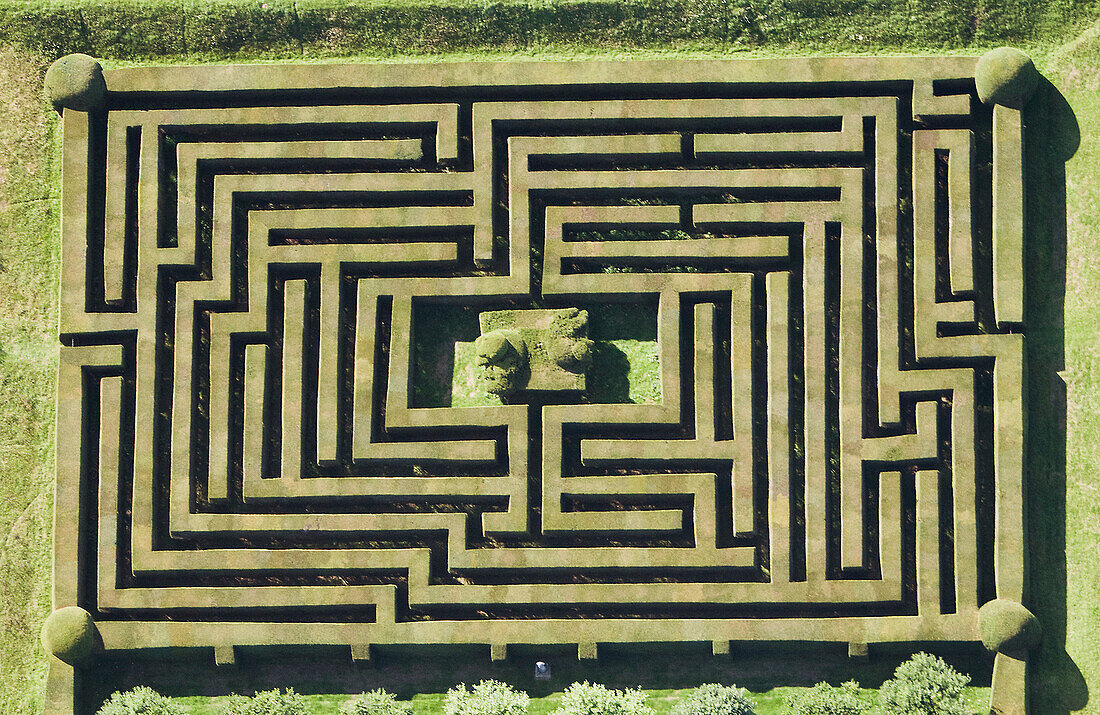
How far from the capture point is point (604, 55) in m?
29.1

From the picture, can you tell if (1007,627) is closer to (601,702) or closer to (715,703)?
(715,703)

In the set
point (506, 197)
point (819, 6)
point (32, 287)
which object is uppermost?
point (819, 6)

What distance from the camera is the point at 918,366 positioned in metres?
27.6

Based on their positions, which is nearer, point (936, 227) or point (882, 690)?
point (882, 690)

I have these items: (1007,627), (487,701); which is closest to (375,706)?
(487,701)

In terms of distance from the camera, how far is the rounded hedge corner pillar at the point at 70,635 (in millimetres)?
26484

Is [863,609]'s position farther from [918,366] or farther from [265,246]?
[265,246]

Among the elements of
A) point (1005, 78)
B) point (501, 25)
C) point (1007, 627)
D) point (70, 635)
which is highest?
point (501, 25)

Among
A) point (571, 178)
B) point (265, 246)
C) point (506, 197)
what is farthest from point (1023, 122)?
point (265, 246)

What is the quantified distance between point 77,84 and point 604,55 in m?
16.1

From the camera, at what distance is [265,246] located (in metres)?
27.8

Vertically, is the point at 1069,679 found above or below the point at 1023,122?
below

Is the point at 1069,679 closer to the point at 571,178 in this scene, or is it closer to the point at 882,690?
the point at 882,690

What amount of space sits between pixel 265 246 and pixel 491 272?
6815 millimetres
